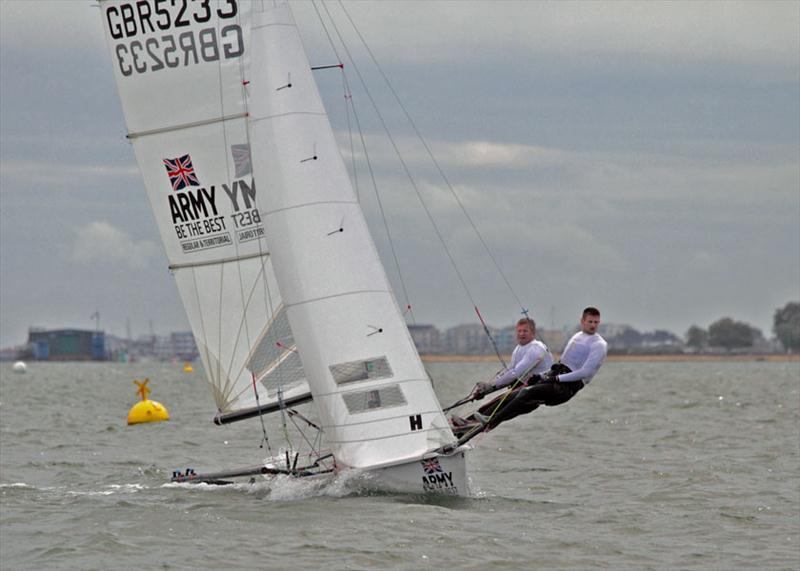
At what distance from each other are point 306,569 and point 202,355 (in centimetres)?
561

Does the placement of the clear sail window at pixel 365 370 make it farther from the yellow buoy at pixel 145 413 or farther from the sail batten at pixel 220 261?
the yellow buoy at pixel 145 413

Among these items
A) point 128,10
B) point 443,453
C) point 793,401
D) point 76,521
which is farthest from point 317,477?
point 793,401

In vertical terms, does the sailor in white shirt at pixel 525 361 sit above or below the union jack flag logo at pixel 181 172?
A: below

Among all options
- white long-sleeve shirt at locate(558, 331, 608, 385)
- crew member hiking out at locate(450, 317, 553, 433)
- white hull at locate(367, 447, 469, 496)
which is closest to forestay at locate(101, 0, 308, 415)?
white hull at locate(367, 447, 469, 496)

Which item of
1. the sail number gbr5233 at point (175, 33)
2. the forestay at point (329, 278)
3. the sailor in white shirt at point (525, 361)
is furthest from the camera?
the sail number gbr5233 at point (175, 33)

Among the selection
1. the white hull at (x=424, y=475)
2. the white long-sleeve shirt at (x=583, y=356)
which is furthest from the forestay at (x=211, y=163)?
the white long-sleeve shirt at (x=583, y=356)

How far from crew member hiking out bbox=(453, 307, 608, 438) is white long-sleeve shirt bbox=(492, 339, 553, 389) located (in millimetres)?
174

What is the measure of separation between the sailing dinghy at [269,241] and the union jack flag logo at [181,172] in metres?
0.01

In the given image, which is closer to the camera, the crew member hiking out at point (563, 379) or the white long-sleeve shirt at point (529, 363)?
the crew member hiking out at point (563, 379)

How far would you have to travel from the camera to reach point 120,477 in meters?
17.4

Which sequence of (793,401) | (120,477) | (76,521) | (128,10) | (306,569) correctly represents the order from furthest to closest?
(793,401) < (120,477) < (128,10) < (76,521) < (306,569)

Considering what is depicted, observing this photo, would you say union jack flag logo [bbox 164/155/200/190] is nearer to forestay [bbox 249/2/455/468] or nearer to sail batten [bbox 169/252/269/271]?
sail batten [bbox 169/252/269/271]

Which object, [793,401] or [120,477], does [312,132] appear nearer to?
[120,477]

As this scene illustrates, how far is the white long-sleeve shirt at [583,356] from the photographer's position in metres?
13.2
